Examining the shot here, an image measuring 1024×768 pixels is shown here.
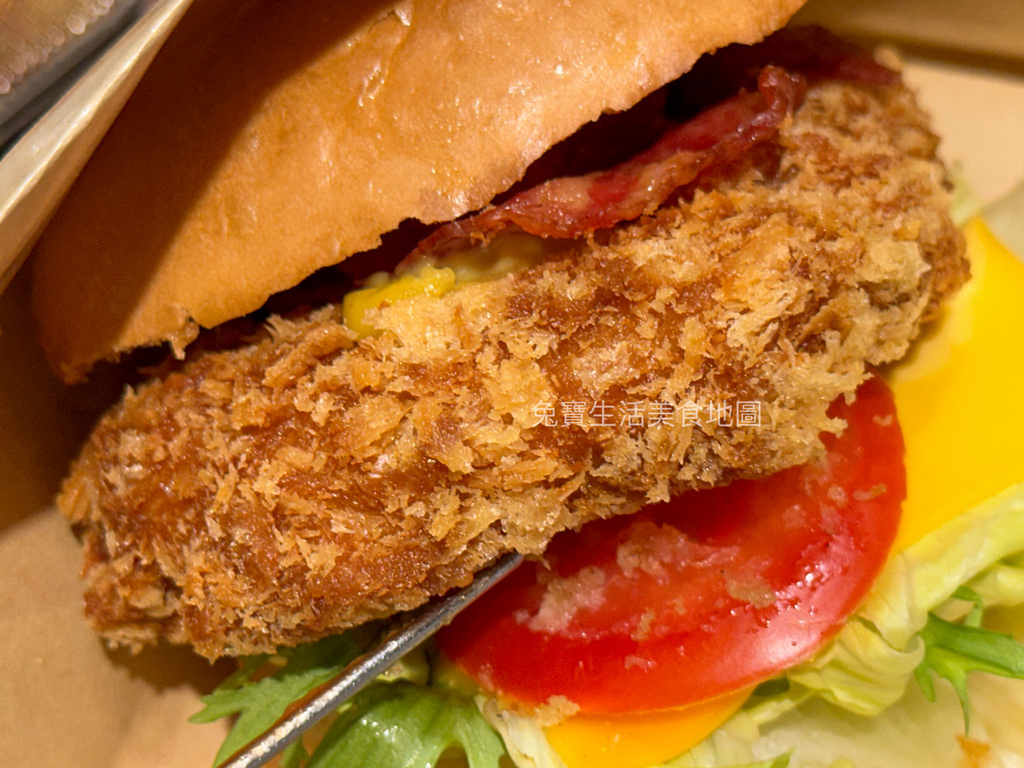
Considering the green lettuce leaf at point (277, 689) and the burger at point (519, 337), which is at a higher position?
the burger at point (519, 337)

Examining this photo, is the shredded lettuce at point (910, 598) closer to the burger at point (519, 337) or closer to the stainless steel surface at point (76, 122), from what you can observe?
the burger at point (519, 337)

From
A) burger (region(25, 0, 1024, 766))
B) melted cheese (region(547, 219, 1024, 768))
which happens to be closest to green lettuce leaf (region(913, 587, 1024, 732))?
burger (region(25, 0, 1024, 766))

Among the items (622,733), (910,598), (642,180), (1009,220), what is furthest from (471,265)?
(1009,220)

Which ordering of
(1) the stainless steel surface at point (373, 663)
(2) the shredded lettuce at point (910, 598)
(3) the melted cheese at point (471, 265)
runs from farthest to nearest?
(2) the shredded lettuce at point (910, 598), (1) the stainless steel surface at point (373, 663), (3) the melted cheese at point (471, 265)

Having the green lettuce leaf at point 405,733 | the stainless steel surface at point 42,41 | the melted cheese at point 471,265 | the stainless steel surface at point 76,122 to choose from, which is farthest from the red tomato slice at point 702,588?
the stainless steel surface at point 42,41

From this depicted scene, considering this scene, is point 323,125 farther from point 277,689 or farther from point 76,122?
point 277,689

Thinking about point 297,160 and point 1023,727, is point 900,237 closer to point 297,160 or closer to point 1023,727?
point 297,160
